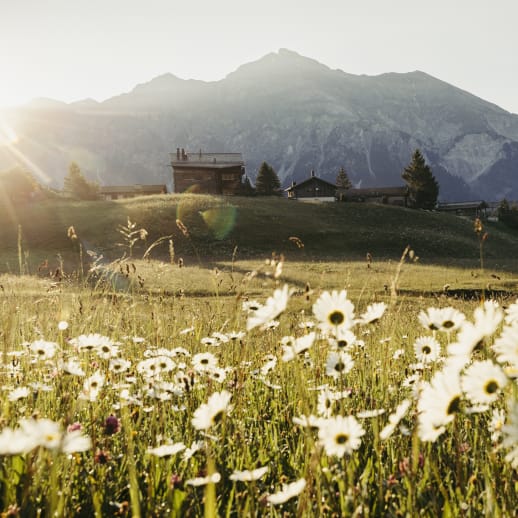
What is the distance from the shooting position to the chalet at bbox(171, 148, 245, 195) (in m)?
81.2

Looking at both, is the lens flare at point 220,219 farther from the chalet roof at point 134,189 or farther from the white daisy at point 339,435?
the chalet roof at point 134,189

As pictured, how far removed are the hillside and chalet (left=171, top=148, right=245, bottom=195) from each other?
69.2 ft

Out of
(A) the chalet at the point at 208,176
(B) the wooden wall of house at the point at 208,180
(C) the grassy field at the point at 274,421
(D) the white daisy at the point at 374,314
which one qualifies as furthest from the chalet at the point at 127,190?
(D) the white daisy at the point at 374,314

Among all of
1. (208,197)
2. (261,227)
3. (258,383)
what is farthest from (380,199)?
(258,383)

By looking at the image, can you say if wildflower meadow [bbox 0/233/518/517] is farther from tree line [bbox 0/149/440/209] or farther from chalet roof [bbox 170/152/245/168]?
chalet roof [bbox 170/152/245/168]

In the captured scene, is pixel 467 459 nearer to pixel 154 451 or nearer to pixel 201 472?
pixel 201 472

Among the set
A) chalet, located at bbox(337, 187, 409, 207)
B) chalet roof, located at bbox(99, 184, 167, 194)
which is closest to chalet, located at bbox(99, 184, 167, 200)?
chalet roof, located at bbox(99, 184, 167, 194)

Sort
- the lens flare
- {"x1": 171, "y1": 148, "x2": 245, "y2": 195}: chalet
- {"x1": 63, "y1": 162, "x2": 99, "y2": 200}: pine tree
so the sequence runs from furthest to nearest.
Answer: {"x1": 171, "y1": 148, "x2": 245, "y2": 195}: chalet
{"x1": 63, "y1": 162, "x2": 99, "y2": 200}: pine tree
the lens flare

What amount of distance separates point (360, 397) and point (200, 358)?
100 cm

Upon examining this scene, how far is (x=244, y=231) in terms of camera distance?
48.2 m

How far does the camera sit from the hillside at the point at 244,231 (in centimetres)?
4141

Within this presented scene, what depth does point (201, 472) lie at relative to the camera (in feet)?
6.25

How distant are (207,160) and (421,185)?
119 feet

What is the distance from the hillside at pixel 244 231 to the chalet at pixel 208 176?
21.1m
